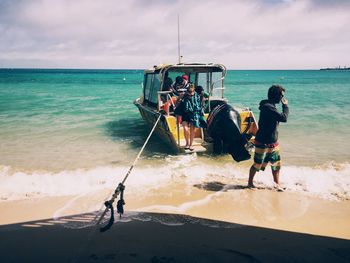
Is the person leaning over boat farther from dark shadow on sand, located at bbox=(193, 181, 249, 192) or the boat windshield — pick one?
the boat windshield

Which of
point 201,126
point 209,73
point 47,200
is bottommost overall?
point 47,200

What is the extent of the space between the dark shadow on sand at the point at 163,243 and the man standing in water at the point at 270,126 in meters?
1.73

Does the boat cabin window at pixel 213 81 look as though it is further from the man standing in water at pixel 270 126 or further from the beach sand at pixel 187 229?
the beach sand at pixel 187 229

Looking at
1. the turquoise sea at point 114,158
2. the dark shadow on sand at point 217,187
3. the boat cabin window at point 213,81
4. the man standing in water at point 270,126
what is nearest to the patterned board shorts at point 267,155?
the man standing in water at point 270,126

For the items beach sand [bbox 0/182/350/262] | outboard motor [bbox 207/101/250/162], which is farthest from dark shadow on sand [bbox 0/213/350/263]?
outboard motor [bbox 207/101/250/162]

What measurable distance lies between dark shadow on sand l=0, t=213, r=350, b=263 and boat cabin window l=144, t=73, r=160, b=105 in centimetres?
674

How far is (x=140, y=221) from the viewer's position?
495cm

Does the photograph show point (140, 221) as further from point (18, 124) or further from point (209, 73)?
point (18, 124)

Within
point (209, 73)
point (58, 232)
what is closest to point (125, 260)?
point (58, 232)

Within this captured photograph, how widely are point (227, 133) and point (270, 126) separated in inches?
97.5

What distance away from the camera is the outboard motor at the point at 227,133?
7.90 m

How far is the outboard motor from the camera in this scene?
311 inches

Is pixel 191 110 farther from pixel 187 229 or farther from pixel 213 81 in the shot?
pixel 187 229

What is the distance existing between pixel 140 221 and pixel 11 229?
6.71 feet
